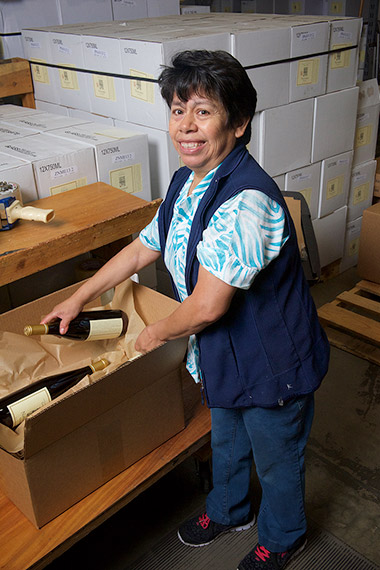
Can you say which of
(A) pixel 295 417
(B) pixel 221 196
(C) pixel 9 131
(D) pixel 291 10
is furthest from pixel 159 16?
(A) pixel 295 417

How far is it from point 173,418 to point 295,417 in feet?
1.30

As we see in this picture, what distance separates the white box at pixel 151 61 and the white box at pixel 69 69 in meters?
0.37

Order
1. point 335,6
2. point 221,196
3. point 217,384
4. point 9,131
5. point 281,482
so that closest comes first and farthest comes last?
1. point 221,196
2. point 217,384
3. point 281,482
4. point 9,131
5. point 335,6

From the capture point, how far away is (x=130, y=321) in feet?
6.46

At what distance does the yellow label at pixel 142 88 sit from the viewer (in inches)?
104

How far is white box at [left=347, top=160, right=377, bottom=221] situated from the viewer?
13.1ft

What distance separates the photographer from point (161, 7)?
3896 millimetres

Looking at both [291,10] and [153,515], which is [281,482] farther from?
[291,10]

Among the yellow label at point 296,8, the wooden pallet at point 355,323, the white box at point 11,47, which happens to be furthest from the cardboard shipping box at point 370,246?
the yellow label at point 296,8

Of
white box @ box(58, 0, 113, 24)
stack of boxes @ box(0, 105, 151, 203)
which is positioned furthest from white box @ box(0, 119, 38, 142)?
white box @ box(58, 0, 113, 24)

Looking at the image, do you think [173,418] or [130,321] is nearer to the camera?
[173,418]

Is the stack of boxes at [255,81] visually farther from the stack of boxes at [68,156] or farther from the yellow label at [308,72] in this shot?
the stack of boxes at [68,156]

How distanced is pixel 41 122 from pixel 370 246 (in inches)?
83.0

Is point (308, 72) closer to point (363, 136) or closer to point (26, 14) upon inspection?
point (363, 136)
